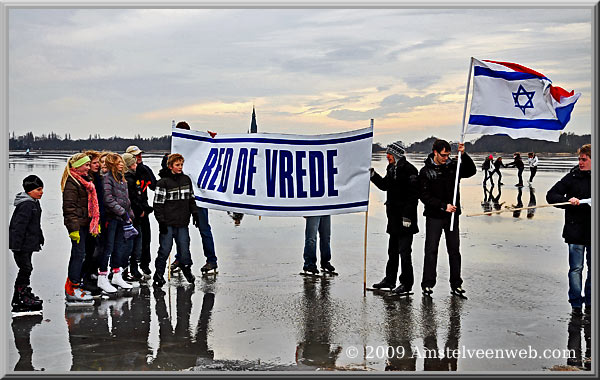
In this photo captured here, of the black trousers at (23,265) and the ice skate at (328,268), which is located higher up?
the black trousers at (23,265)

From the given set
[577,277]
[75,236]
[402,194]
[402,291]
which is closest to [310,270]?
[402,291]

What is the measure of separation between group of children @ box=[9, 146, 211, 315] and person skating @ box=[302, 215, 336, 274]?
1.46 metres

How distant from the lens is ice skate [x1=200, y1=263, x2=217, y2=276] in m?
9.50

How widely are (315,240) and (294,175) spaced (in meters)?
1.33

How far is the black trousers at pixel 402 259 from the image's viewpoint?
834 centimetres

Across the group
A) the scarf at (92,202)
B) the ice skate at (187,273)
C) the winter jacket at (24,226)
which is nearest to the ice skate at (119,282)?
the ice skate at (187,273)

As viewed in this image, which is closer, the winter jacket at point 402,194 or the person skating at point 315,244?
the winter jacket at point 402,194

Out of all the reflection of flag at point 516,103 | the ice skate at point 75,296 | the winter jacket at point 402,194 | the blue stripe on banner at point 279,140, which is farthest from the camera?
the blue stripe on banner at point 279,140

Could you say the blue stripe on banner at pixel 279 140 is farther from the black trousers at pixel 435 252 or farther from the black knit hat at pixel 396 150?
the black trousers at pixel 435 252

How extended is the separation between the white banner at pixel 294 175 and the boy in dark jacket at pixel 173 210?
34 cm

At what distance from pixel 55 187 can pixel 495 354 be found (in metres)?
21.0

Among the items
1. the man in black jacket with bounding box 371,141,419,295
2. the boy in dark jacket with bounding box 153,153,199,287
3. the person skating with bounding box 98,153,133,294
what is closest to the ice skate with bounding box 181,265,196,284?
the boy in dark jacket with bounding box 153,153,199,287

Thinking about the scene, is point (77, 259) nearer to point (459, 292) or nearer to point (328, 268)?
A: point (328, 268)

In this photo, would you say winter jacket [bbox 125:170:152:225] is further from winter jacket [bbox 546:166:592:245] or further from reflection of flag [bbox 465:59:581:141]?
winter jacket [bbox 546:166:592:245]
